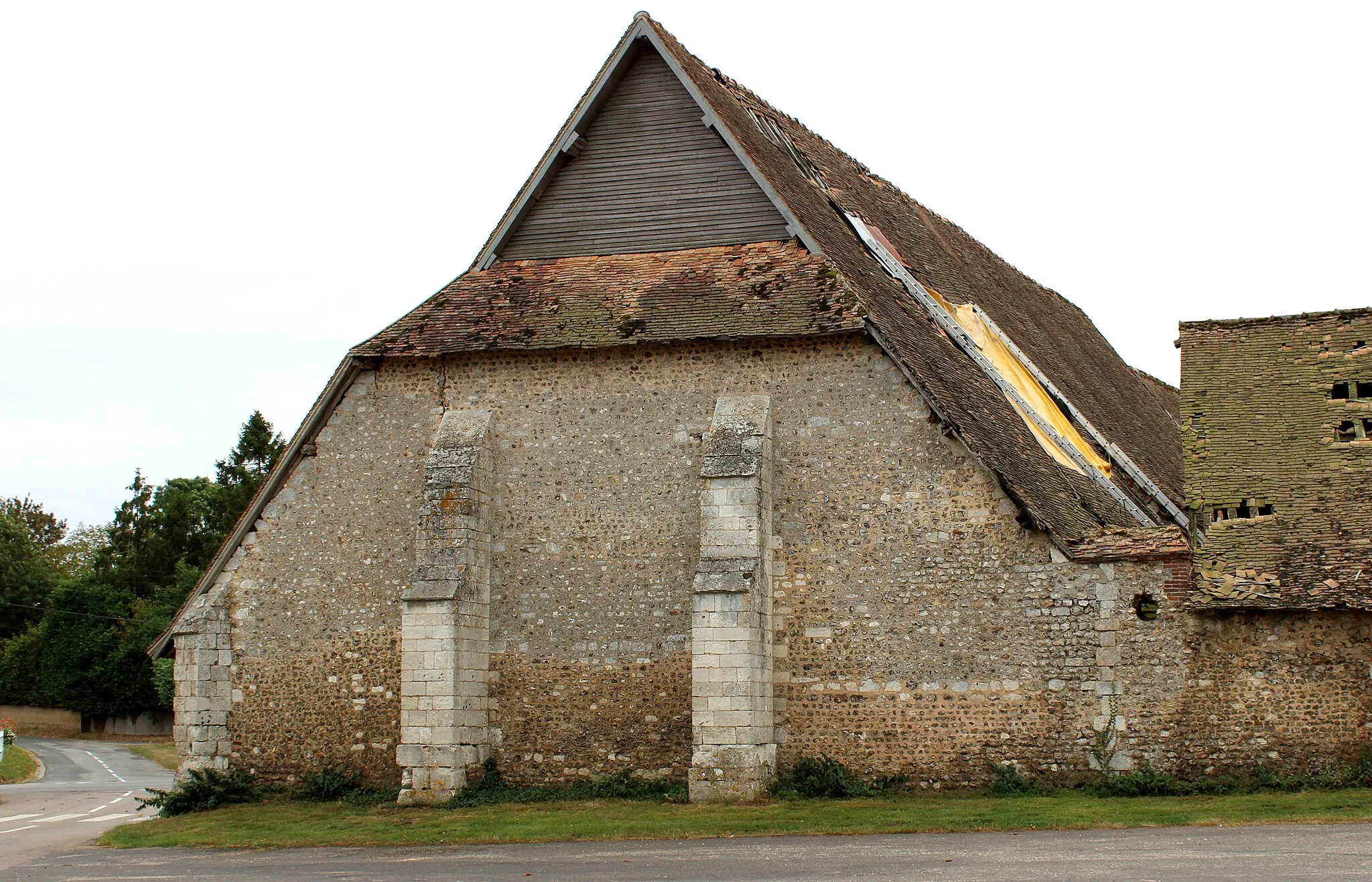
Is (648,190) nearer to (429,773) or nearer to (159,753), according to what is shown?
(429,773)

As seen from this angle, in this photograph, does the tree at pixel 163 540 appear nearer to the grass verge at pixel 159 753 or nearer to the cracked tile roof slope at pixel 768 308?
the grass verge at pixel 159 753

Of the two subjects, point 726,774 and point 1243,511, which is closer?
point 726,774

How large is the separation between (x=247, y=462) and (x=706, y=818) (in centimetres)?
4972

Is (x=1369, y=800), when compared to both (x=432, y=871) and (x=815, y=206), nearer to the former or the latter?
(x=432, y=871)

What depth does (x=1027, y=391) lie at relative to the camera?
83.8 feet

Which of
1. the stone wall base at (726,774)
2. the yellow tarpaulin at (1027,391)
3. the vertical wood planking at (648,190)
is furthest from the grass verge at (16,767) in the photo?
the yellow tarpaulin at (1027,391)

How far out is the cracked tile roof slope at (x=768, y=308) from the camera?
2111 centimetres

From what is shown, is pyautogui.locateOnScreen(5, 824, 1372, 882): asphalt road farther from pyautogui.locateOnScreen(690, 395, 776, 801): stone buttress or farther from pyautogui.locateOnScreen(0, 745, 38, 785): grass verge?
pyautogui.locateOnScreen(0, 745, 38, 785): grass verge

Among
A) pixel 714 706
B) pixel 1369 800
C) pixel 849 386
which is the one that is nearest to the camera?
pixel 1369 800

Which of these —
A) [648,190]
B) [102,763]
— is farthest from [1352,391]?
[102,763]

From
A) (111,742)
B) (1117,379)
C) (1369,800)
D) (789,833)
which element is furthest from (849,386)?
(111,742)

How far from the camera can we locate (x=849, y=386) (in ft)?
69.2

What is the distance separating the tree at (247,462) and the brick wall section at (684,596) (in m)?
40.9

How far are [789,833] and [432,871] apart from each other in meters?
3.99
